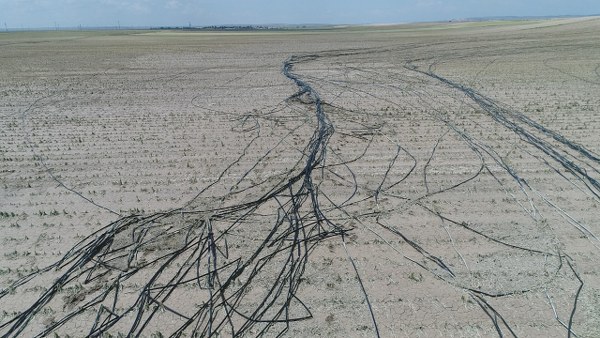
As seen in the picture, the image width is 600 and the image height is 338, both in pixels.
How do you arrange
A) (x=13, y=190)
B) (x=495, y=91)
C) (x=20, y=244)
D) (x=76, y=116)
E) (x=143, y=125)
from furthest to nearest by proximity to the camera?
(x=495, y=91) → (x=76, y=116) → (x=143, y=125) → (x=13, y=190) → (x=20, y=244)

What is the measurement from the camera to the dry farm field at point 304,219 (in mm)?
3191

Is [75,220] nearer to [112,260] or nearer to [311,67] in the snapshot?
[112,260]

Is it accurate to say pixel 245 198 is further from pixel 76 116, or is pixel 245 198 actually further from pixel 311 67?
pixel 311 67

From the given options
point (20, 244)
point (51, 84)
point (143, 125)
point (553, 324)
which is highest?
point (51, 84)

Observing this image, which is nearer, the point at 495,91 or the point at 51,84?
the point at 495,91

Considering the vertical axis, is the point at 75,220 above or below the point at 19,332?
above

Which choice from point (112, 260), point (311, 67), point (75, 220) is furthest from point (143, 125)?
point (311, 67)

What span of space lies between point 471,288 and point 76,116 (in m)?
9.56

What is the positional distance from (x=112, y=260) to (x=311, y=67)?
14126 mm

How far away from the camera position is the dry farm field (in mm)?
3191

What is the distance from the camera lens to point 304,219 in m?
4.50

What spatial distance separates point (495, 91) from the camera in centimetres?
1080

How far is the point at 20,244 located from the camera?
13.5 feet

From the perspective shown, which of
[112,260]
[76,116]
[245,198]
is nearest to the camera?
[112,260]
